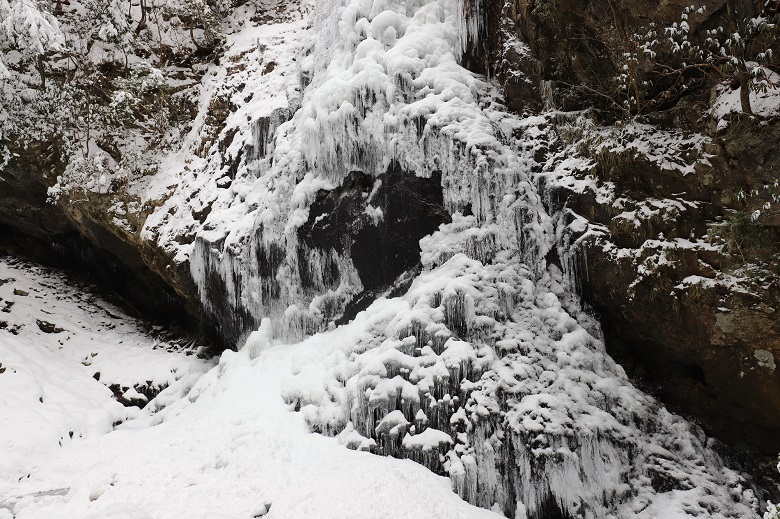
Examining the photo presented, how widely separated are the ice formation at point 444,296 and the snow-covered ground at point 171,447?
1.41 ft

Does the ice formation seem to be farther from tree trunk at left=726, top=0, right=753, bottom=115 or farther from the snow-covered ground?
tree trunk at left=726, top=0, right=753, bottom=115

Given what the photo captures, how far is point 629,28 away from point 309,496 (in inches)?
279

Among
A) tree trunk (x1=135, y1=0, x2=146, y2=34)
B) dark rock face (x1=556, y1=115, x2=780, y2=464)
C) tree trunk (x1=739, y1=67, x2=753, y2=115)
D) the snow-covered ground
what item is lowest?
the snow-covered ground

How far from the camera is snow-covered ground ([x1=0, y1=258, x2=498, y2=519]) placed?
5.50 meters

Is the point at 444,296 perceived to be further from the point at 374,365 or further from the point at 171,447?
the point at 171,447

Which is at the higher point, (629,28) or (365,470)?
(629,28)

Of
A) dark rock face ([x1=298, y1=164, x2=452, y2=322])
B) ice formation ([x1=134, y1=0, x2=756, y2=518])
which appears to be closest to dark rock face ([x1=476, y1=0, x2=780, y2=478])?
ice formation ([x1=134, y1=0, x2=756, y2=518])

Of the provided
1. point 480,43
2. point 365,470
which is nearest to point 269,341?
point 365,470

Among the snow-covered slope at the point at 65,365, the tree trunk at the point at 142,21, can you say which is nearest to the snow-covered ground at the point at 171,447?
the snow-covered slope at the point at 65,365

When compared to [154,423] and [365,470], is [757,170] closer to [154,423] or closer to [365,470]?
[365,470]

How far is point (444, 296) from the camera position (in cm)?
680

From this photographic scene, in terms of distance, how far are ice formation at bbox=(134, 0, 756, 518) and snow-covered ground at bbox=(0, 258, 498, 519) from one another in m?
0.43

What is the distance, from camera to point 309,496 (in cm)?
552

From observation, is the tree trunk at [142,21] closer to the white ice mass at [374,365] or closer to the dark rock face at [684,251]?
the white ice mass at [374,365]
